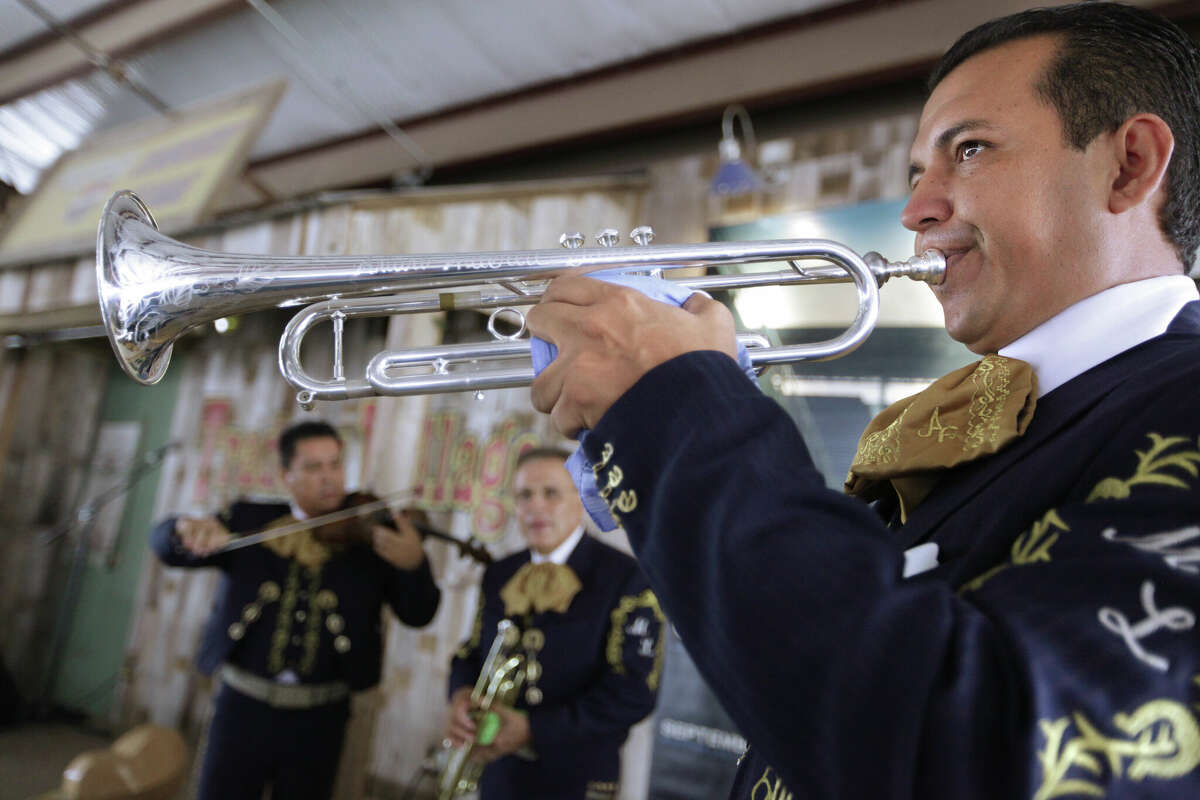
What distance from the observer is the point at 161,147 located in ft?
15.9

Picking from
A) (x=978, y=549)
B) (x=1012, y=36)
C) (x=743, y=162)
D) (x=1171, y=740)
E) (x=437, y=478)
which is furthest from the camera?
(x=437, y=478)

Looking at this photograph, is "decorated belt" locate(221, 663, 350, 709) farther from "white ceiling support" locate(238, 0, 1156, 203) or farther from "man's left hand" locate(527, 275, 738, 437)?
"white ceiling support" locate(238, 0, 1156, 203)

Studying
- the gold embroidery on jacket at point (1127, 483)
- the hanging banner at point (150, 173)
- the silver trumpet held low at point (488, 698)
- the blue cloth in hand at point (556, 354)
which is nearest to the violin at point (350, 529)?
the silver trumpet held low at point (488, 698)

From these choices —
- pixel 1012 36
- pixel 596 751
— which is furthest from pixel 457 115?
pixel 1012 36

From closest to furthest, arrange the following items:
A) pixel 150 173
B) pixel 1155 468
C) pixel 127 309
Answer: pixel 1155 468 → pixel 127 309 → pixel 150 173

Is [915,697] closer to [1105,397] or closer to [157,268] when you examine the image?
[1105,397]

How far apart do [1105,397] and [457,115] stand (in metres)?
5.30

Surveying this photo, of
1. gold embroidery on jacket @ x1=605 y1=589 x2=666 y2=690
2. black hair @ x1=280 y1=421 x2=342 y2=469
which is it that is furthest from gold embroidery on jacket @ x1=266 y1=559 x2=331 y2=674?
gold embroidery on jacket @ x1=605 y1=589 x2=666 y2=690

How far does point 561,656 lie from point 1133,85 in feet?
8.51

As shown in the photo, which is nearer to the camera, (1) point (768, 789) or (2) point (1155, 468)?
(2) point (1155, 468)

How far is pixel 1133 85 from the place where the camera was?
39.5 inches

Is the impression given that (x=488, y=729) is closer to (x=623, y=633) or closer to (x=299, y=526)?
(x=623, y=633)

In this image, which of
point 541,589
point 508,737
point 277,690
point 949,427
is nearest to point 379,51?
point 541,589

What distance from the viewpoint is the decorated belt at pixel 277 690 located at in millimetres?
3479
